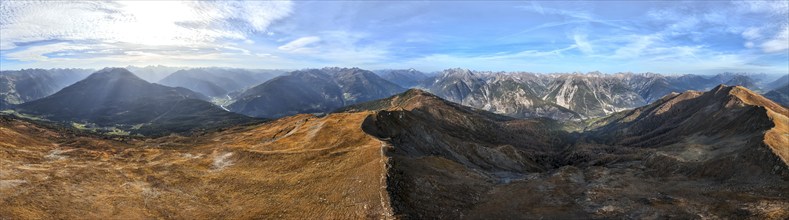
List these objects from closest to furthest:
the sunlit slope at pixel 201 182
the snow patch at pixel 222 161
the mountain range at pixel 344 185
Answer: the sunlit slope at pixel 201 182 → the mountain range at pixel 344 185 → the snow patch at pixel 222 161

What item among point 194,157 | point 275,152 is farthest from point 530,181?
point 194,157

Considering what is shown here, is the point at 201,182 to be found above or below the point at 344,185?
below

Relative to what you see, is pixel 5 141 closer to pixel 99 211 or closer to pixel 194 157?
pixel 194 157

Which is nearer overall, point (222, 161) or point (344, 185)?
point (344, 185)

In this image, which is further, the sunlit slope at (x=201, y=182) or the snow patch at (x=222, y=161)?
the snow patch at (x=222, y=161)

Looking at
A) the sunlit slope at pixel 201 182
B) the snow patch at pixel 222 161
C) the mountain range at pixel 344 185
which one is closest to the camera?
the sunlit slope at pixel 201 182

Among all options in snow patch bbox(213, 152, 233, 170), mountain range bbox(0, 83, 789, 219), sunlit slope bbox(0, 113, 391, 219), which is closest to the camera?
sunlit slope bbox(0, 113, 391, 219)

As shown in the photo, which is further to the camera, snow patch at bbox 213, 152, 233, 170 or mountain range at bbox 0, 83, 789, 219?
snow patch at bbox 213, 152, 233, 170

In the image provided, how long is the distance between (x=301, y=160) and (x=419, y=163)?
88.4ft

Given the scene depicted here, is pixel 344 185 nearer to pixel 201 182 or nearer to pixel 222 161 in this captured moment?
pixel 201 182

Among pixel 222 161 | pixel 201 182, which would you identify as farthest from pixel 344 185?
pixel 222 161

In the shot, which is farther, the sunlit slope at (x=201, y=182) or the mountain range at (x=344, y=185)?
the mountain range at (x=344, y=185)

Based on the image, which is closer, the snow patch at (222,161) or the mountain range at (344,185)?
the mountain range at (344,185)

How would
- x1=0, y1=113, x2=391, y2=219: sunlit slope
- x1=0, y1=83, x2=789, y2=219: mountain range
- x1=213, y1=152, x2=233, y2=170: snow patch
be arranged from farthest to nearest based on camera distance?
x1=213, y1=152, x2=233, y2=170: snow patch, x1=0, y1=83, x2=789, y2=219: mountain range, x1=0, y1=113, x2=391, y2=219: sunlit slope
